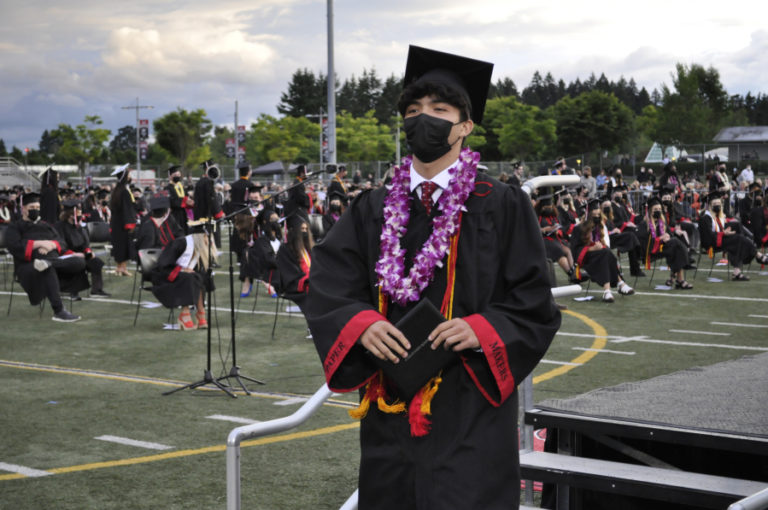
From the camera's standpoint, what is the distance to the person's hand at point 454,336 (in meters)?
2.93

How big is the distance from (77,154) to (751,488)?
82.0 m

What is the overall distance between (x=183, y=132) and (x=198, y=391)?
7846 centimetres

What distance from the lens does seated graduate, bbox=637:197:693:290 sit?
16172 mm

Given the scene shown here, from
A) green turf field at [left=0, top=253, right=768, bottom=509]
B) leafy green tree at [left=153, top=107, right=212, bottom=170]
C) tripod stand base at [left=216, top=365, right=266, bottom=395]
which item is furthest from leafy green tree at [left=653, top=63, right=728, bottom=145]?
tripod stand base at [left=216, top=365, right=266, bottom=395]

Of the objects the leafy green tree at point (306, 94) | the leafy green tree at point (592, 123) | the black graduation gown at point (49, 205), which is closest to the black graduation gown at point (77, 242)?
the black graduation gown at point (49, 205)

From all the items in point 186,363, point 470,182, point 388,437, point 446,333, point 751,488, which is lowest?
point 186,363

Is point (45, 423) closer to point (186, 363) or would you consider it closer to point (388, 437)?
point (186, 363)

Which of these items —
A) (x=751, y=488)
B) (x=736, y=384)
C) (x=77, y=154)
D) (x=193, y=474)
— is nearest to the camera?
(x=751, y=488)

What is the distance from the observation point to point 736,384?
16.4 feet

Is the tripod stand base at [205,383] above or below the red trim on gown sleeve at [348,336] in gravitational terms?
below

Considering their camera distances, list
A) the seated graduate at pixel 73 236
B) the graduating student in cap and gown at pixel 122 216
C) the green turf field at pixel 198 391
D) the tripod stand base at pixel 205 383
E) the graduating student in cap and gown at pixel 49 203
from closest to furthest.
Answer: the green turf field at pixel 198 391
the tripod stand base at pixel 205 383
the seated graduate at pixel 73 236
the graduating student in cap and gown at pixel 49 203
the graduating student in cap and gown at pixel 122 216

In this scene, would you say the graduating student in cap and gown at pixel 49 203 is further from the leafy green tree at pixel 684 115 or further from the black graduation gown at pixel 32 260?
the leafy green tree at pixel 684 115

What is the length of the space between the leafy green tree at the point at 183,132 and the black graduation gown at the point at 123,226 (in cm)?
6598

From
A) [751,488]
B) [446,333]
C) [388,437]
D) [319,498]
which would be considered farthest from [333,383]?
[319,498]
